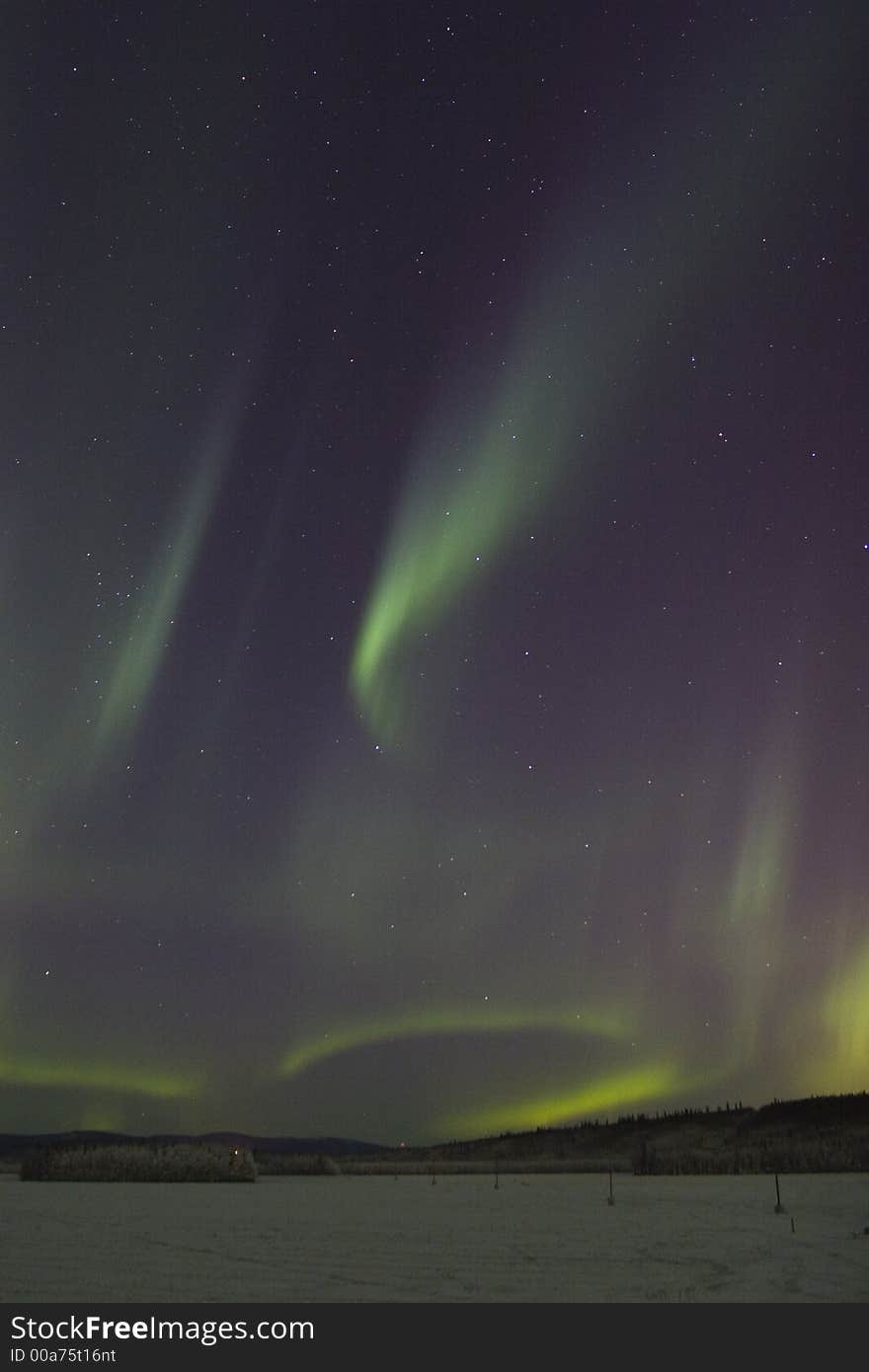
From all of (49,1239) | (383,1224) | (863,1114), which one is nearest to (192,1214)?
(383,1224)

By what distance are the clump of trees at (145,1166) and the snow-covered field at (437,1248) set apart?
11.3 meters

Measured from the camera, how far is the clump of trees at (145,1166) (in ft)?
149

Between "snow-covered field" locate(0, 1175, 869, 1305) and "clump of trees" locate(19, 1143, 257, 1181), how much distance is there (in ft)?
37.2

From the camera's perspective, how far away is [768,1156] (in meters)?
53.2

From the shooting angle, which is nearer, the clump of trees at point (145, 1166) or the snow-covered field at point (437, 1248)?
the snow-covered field at point (437, 1248)

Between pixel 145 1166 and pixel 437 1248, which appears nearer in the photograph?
pixel 437 1248

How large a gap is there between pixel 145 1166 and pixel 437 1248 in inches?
1150

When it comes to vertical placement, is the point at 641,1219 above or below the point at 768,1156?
below

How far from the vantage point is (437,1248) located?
19797 mm

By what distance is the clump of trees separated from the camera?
45.5 m

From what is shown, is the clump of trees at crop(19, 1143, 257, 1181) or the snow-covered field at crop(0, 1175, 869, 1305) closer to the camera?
the snow-covered field at crop(0, 1175, 869, 1305)

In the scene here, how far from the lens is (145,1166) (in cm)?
4566
